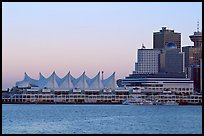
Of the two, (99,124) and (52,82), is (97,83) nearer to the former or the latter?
(52,82)

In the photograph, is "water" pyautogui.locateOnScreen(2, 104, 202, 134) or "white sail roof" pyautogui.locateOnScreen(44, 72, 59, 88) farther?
"white sail roof" pyautogui.locateOnScreen(44, 72, 59, 88)

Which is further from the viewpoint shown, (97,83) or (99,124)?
(97,83)

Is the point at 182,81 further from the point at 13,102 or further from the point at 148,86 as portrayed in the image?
the point at 13,102

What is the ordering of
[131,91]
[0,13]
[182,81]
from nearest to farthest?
[0,13] < [131,91] < [182,81]

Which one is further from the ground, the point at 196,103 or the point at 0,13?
the point at 0,13

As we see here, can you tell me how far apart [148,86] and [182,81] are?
3022mm

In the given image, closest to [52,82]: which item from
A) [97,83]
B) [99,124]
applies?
[97,83]

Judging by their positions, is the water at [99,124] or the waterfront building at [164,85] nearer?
the water at [99,124]

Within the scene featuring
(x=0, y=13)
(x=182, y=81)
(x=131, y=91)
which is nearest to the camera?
(x=0, y=13)

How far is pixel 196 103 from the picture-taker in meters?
39.6

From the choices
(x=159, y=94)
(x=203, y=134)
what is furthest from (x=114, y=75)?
(x=203, y=134)

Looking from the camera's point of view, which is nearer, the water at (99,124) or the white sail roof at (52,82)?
the water at (99,124)

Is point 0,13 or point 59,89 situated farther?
point 59,89

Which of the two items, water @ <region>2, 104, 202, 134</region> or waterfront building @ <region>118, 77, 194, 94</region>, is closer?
water @ <region>2, 104, 202, 134</region>
